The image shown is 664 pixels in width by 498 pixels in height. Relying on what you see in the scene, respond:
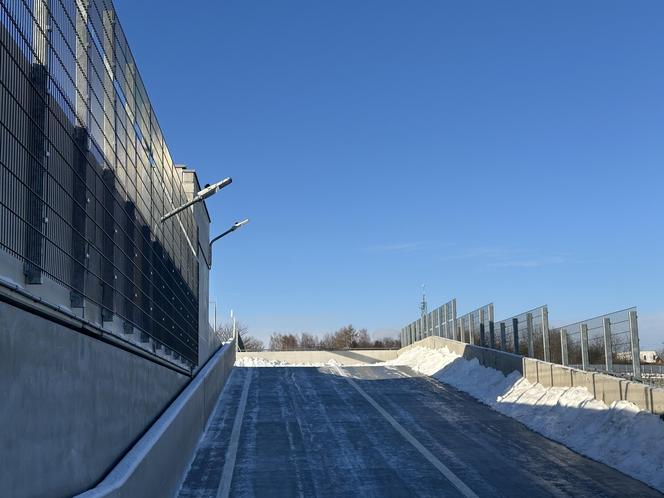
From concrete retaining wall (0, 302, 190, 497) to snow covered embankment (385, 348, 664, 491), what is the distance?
7.93 meters

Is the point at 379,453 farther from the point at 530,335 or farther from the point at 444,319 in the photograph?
the point at 444,319

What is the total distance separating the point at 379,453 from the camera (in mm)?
14328

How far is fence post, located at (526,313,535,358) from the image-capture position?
77.3ft

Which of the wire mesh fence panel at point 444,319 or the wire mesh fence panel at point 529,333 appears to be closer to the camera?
the wire mesh fence panel at point 529,333

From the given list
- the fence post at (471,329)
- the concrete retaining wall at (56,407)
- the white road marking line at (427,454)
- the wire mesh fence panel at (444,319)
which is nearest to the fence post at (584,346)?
the white road marking line at (427,454)

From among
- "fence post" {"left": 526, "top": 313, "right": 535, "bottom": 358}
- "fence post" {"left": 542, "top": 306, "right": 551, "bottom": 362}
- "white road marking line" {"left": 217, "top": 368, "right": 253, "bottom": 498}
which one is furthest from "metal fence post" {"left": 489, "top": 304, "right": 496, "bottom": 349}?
"white road marking line" {"left": 217, "top": 368, "right": 253, "bottom": 498}

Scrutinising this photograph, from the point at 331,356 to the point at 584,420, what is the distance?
41.4m

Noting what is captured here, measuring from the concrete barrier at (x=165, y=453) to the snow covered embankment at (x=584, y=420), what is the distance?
6850 mm

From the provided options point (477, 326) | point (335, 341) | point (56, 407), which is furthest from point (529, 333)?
point (335, 341)

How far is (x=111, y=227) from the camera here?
8648mm

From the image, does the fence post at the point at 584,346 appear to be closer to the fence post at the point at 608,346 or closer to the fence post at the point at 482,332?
the fence post at the point at 608,346

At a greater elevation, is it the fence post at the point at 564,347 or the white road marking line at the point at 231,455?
the fence post at the point at 564,347

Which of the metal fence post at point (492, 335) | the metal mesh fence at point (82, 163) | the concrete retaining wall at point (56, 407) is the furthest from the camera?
the metal fence post at point (492, 335)

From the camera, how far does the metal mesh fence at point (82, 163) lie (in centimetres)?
561
